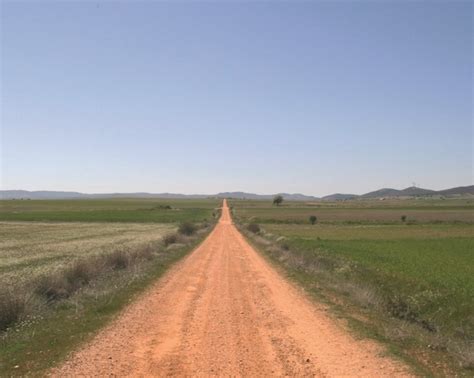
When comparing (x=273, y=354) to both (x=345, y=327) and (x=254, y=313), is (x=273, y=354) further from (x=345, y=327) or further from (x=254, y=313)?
(x=254, y=313)

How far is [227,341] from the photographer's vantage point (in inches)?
424

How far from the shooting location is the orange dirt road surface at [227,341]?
8812mm

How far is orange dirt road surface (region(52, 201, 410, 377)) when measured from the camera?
8812 millimetres

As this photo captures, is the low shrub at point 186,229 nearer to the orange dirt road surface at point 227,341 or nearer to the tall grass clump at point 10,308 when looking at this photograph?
the orange dirt road surface at point 227,341

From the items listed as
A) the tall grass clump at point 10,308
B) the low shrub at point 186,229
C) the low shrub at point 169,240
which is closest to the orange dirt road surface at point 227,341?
the tall grass clump at point 10,308

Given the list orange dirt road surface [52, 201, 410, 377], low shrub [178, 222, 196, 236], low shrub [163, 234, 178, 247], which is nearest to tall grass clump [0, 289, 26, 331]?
orange dirt road surface [52, 201, 410, 377]

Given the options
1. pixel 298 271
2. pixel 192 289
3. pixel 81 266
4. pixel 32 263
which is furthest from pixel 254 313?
pixel 32 263

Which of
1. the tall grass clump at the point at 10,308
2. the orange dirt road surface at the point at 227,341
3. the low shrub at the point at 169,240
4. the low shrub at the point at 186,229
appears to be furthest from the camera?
the low shrub at the point at 186,229

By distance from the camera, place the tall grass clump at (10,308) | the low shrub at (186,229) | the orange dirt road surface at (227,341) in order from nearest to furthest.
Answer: the orange dirt road surface at (227,341) < the tall grass clump at (10,308) < the low shrub at (186,229)

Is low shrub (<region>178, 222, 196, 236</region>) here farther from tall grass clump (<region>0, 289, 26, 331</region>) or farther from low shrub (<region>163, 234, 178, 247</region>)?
tall grass clump (<region>0, 289, 26, 331</region>)

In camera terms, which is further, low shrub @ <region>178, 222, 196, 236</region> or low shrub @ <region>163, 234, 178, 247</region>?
low shrub @ <region>178, 222, 196, 236</region>

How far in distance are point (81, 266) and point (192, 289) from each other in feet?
17.1

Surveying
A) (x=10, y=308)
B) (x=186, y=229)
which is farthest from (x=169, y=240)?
(x=10, y=308)

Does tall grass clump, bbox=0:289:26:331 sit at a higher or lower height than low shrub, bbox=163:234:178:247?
higher
